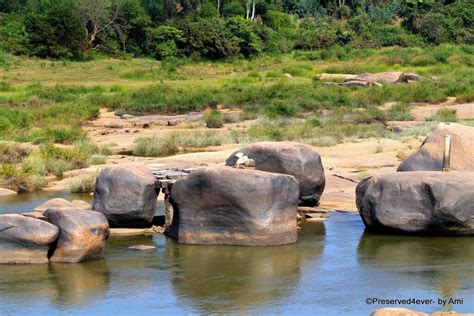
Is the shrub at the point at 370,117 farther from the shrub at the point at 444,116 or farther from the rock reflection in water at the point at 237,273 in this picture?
the rock reflection in water at the point at 237,273

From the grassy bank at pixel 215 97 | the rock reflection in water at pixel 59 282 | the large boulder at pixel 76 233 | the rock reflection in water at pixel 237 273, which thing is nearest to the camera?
the rock reflection in water at pixel 237 273

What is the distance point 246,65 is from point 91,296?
43732 millimetres

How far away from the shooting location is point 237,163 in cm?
1498

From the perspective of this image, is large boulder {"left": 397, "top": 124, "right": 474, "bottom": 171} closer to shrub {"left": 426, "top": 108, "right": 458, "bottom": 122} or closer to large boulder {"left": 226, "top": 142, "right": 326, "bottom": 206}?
large boulder {"left": 226, "top": 142, "right": 326, "bottom": 206}

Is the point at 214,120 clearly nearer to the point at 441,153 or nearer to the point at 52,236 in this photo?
the point at 441,153

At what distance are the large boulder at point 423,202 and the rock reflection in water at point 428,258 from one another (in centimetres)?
19

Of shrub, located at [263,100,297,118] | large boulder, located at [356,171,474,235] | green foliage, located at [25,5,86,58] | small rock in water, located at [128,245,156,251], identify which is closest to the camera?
large boulder, located at [356,171,474,235]

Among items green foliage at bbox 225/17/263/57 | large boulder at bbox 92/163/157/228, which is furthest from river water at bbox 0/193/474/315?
green foliage at bbox 225/17/263/57

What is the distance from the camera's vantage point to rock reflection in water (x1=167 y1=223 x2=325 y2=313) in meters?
11.8

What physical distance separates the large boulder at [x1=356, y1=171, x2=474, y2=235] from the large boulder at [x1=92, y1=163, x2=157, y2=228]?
3.45 meters

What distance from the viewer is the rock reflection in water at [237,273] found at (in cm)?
1177

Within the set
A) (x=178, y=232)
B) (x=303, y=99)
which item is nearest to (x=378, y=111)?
(x=303, y=99)

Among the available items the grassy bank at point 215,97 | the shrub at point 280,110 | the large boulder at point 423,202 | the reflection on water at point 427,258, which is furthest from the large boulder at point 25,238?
the shrub at point 280,110

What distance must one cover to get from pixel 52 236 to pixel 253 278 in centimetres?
282
